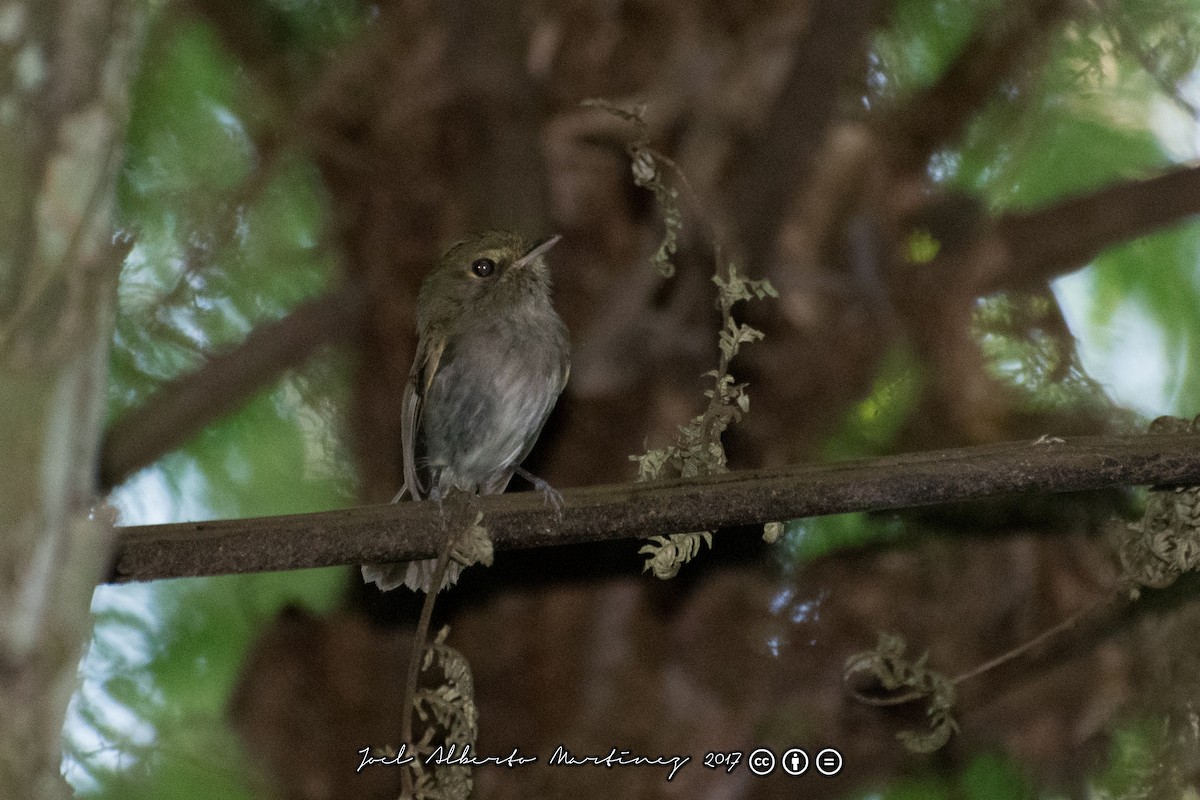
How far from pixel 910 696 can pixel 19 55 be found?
2923 millimetres

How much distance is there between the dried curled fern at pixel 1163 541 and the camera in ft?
10.4

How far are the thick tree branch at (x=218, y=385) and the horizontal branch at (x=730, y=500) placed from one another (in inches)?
58.0

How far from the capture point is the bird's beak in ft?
14.2

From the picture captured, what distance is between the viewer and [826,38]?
4.23 metres

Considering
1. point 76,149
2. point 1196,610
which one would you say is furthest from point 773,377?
point 76,149

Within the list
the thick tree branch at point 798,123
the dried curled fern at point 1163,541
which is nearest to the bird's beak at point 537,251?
the thick tree branch at point 798,123

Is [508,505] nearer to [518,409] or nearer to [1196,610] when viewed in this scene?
[518,409]

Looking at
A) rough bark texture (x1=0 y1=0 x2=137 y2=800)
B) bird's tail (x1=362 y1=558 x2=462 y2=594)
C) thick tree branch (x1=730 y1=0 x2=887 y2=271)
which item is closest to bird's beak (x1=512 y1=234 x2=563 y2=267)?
thick tree branch (x1=730 y1=0 x2=887 y2=271)

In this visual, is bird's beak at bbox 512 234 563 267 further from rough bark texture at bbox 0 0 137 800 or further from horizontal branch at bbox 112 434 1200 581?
rough bark texture at bbox 0 0 137 800

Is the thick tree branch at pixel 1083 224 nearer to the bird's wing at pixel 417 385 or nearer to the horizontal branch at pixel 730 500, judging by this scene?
the horizontal branch at pixel 730 500

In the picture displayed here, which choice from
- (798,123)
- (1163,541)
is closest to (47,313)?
(1163,541)

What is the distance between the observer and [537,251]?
4.41m

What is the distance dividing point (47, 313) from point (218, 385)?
2.77 meters

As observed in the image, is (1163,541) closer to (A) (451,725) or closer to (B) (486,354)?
(A) (451,725)
